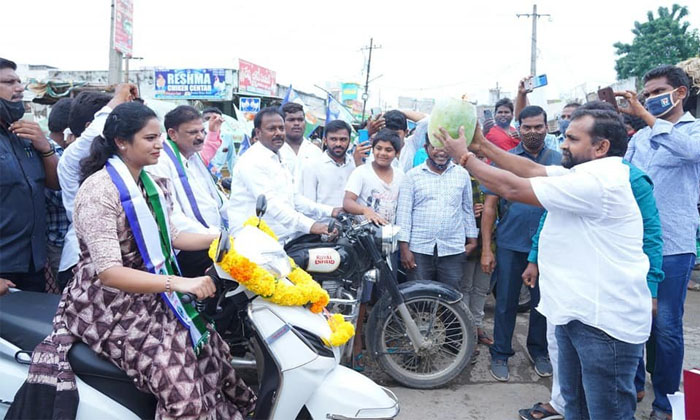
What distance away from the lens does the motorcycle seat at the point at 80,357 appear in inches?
83.4

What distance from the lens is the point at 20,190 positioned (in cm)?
283

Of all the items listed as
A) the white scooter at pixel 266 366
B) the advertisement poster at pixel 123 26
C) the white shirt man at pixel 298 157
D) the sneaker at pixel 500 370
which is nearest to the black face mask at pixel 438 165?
the white shirt man at pixel 298 157

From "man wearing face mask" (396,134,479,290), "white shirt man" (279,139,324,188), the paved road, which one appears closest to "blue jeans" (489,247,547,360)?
the paved road

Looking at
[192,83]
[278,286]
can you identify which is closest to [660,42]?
[192,83]

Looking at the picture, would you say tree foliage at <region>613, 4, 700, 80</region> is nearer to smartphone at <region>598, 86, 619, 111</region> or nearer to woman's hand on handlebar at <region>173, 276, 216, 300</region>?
smartphone at <region>598, 86, 619, 111</region>

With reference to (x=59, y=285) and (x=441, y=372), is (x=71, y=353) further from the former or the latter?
(x=441, y=372)

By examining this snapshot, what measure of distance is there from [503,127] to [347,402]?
4.46 metres

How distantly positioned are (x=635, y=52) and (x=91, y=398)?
119 ft

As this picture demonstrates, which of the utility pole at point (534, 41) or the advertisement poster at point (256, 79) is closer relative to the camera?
the advertisement poster at point (256, 79)

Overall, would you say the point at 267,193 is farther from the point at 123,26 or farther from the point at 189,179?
the point at 123,26

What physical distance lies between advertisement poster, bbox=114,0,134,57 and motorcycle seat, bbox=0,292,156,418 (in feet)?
34.4

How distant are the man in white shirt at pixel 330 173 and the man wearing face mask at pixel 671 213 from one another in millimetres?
2175

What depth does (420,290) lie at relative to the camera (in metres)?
3.57

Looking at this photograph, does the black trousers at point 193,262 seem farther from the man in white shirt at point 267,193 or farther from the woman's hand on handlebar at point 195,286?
the woman's hand on handlebar at point 195,286
